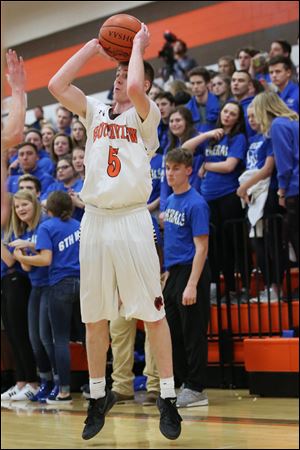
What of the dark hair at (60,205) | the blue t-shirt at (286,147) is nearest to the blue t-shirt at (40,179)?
the blue t-shirt at (286,147)

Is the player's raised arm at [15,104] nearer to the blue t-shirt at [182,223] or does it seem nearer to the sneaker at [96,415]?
the sneaker at [96,415]

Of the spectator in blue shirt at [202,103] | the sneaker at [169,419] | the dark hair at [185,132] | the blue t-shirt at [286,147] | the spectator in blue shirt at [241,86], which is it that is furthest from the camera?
the spectator in blue shirt at [241,86]

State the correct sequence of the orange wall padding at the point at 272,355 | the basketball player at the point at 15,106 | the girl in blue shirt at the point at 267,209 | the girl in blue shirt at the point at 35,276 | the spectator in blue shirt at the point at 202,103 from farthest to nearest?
the spectator in blue shirt at the point at 202,103
the orange wall padding at the point at 272,355
the girl in blue shirt at the point at 267,209
the girl in blue shirt at the point at 35,276
the basketball player at the point at 15,106

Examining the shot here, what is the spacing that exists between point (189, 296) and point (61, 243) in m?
0.84

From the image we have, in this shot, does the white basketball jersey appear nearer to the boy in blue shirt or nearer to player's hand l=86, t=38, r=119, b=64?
player's hand l=86, t=38, r=119, b=64

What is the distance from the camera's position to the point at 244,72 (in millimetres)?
9508

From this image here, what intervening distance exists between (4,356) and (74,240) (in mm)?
6970

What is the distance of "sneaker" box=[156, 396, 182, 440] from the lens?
3.60m

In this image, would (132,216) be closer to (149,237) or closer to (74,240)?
(149,237)

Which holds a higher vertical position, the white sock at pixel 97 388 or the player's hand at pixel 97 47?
the player's hand at pixel 97 47

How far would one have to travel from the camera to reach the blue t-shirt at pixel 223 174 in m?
6.59

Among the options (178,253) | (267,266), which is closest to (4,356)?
(267,266)

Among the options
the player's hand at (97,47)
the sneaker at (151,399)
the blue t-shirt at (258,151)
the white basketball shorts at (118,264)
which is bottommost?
the sneaker at (151,399)

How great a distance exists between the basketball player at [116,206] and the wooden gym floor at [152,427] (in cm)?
251
